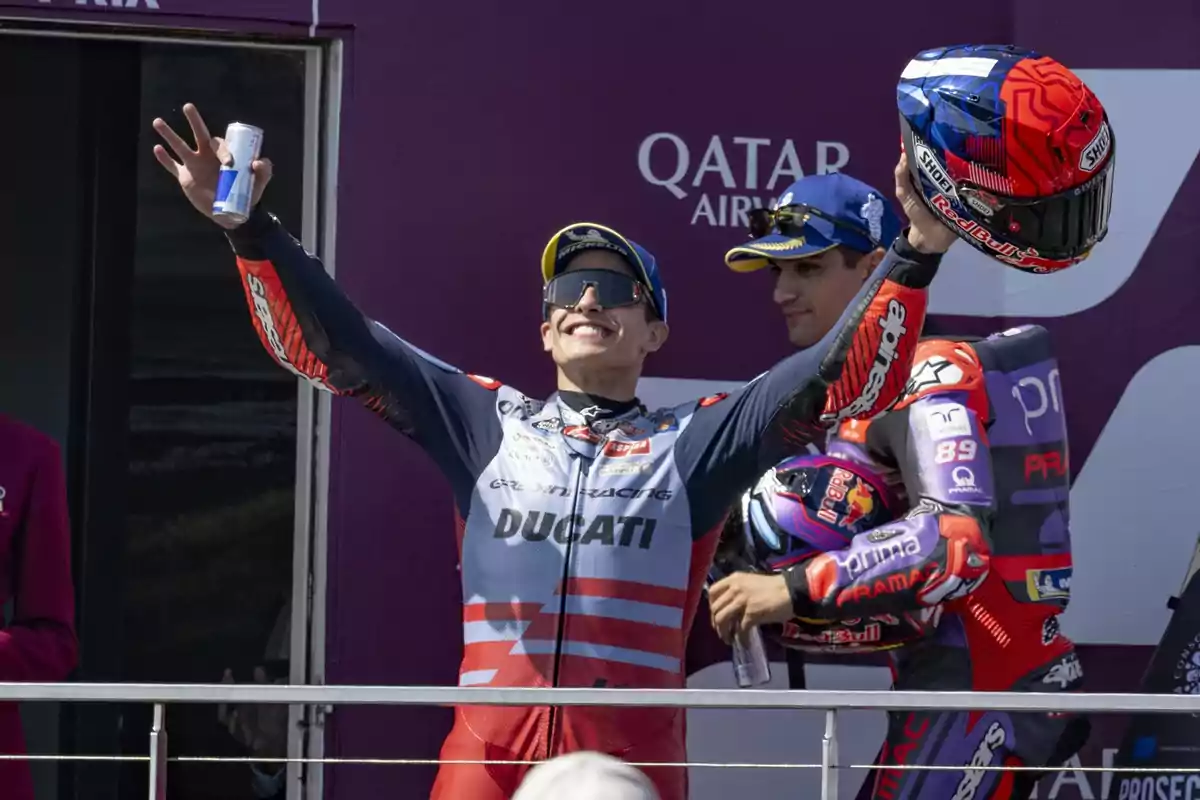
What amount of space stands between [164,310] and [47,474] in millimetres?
776

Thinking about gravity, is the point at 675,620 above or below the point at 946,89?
below

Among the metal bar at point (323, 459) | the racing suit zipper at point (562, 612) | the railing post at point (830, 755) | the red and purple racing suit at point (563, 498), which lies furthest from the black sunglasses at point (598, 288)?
the metal bar at point (323, 459)

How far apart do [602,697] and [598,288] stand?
0.82 meters

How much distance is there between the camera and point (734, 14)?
4.15 meters

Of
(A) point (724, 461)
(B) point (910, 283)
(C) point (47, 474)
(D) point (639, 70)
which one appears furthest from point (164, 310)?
(B) point (910, 283)

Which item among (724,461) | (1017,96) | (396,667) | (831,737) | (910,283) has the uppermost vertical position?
(1017,96)

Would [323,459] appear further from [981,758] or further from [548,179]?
[981,758]

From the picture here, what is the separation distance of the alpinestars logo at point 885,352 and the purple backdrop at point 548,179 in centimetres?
121

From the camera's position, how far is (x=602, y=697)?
8.76ft

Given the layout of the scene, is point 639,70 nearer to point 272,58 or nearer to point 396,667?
point 272,58

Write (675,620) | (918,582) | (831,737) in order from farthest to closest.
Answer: (918,582) < (675,620) < (831,737)

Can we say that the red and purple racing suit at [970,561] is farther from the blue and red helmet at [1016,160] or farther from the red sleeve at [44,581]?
the red sleeve at [44,581]

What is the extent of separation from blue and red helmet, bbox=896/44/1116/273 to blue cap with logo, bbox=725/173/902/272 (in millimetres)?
747

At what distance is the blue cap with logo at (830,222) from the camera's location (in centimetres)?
362
